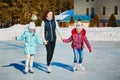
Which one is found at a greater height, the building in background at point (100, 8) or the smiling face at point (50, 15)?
the building in background at point (100, 8)

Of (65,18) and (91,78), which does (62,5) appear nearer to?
(65,18)

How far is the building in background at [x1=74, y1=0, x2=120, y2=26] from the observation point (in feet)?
205

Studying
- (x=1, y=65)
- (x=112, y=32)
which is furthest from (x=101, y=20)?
(x=1, y=65)

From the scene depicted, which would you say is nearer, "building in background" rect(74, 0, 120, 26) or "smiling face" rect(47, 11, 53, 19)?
"smiling face" rect(47, 11, 53, 19)

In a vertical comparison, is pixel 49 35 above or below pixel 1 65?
above

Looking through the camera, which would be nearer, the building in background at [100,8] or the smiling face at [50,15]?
the smiling face at [50,15]

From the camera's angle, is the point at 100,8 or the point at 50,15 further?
the point at 100,8

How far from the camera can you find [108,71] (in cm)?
1083

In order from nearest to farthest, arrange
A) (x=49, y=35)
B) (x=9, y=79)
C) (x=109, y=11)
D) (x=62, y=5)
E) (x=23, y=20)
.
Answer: (x=9, y=79)
(x=49, y=35)
(x=23, y=20)
(x=109, y=11)
(x=62, y=5)

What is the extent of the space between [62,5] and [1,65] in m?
91.3

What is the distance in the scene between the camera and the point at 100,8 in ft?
213

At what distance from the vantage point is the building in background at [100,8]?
62500 millimetres

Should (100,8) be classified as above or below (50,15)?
above

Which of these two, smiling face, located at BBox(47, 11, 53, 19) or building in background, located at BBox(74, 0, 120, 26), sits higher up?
building in background, located at BBox(74, 0, 120, 26)
